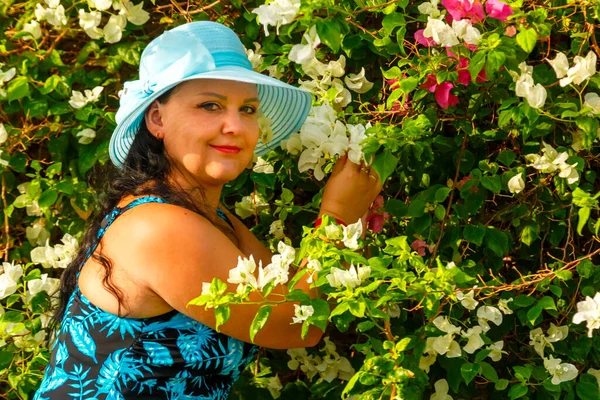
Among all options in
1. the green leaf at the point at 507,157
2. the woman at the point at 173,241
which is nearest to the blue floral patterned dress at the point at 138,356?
the woman at the point at 173,241

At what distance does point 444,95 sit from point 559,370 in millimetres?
701

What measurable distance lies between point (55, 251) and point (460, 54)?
49.5 inches

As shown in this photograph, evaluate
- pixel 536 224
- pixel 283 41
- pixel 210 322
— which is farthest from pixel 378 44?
pixel 210 322

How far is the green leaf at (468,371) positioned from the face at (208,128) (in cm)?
69

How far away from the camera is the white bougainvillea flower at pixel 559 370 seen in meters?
2.27

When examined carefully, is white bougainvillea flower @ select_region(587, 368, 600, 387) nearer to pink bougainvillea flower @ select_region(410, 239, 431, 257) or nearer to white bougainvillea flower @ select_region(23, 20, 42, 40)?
pink bougainvillea flower @ select_region(410, 239, 431, 257)

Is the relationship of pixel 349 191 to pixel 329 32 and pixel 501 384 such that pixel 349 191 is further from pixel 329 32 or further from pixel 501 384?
pixel 501 384

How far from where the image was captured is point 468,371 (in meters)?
2.22

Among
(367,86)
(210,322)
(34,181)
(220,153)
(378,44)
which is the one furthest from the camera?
(34,181)

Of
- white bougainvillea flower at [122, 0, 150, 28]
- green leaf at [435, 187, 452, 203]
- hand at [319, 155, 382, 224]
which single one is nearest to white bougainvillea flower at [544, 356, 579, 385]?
green leaf at [435, 187, 452, 203]

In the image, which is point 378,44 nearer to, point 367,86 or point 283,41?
point 367,86

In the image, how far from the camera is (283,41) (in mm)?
2689

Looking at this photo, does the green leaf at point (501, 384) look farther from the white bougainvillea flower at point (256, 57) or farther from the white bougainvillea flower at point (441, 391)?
the white bougainvillea flower at point (256, 57)

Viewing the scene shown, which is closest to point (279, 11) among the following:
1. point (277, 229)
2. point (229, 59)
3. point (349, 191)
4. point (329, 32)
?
point (329, 32)
